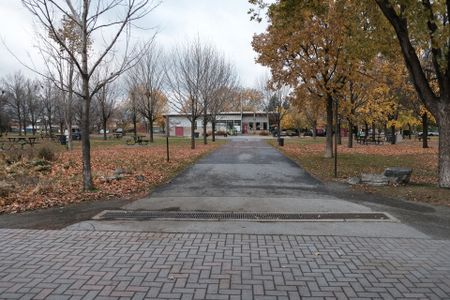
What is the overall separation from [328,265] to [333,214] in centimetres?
281

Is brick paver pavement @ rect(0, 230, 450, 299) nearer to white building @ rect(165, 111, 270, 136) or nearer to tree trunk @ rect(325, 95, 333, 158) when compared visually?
tree trunk @ rect(325, 95, 333, 158)

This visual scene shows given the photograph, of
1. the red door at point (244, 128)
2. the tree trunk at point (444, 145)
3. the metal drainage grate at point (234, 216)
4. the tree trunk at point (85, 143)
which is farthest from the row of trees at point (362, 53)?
→ the red door at point (244, 128)

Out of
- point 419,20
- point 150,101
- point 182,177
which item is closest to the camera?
point 419,20

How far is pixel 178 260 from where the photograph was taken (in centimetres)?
482

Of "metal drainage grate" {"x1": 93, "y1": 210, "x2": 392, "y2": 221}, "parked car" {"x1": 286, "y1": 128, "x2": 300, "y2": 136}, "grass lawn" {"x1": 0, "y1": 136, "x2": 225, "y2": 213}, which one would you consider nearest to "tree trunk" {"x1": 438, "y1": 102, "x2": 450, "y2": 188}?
"metal drainage grate" {"x1": 93, "y1": 210, "x2": 392, "y2": 221}

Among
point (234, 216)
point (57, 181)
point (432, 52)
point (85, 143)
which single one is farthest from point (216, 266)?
point (432, 52)

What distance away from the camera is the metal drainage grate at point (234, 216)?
7.04 meters

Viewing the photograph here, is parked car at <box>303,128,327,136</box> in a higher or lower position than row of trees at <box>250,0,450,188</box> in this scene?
lower

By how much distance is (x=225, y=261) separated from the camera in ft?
15.7

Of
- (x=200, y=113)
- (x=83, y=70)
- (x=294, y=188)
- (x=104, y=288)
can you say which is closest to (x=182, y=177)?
(x=294, y=188)

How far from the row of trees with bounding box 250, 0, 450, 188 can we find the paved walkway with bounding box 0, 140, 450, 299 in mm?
4792

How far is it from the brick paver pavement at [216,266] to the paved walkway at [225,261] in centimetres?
1

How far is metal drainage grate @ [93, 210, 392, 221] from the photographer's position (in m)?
7.04

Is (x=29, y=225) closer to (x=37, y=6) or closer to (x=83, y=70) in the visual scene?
(x=83, y=70)
